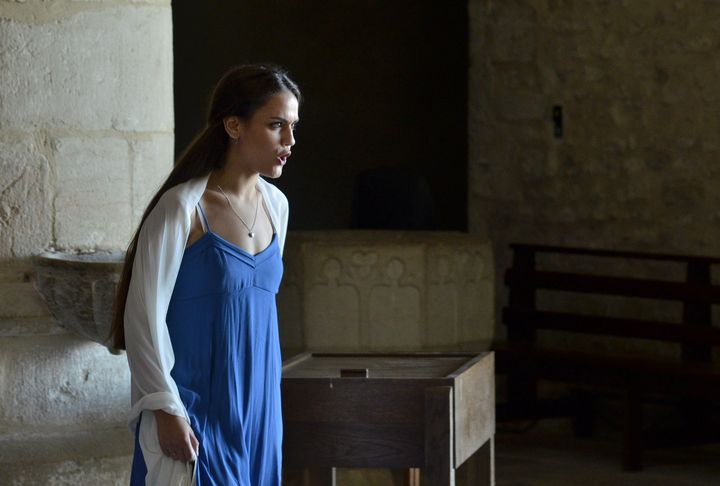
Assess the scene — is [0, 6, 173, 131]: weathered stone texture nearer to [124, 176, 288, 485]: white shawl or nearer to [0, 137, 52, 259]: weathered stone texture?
[0, 137, 52, 259]: weathered stone texture

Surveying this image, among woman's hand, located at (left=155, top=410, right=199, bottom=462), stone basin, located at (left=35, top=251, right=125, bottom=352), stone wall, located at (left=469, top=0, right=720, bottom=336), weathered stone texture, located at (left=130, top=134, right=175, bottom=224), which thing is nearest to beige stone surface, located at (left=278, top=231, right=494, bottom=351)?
stone wall, located at (left=469, top=0, right=720, bottom=336)

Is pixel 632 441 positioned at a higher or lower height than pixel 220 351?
lower

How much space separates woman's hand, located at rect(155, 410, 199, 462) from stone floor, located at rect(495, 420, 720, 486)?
321 centimetres

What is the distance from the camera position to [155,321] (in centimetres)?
264

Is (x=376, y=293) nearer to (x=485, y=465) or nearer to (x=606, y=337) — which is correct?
(x=606, y=337)

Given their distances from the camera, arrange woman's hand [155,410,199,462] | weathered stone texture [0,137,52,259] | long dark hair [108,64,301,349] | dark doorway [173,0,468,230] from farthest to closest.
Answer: dark doorway [173,0,468,230] < weathered stone texture [0,137,52,259] < long dark hair [108,64,301,349] < woman's hand [155,410,199,462]

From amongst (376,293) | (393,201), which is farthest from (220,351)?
(393,201)

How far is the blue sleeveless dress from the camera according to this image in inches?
107

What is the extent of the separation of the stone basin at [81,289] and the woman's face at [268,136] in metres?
0.87

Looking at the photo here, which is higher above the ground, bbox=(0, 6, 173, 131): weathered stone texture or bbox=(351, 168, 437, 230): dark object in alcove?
bbox=(0, 6, 173, 131): weathered stone texture

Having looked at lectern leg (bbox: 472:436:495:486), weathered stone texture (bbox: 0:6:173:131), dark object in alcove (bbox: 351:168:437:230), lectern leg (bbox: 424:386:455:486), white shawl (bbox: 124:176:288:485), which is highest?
weathered stone texture (bbox: 0:6:173:131)

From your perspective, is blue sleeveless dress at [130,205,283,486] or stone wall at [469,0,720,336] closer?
blue sleeveless dress at [130,205,283,486]

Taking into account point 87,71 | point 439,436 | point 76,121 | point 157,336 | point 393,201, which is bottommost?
point 439,436

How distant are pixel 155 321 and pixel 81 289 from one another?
3.49 ft
